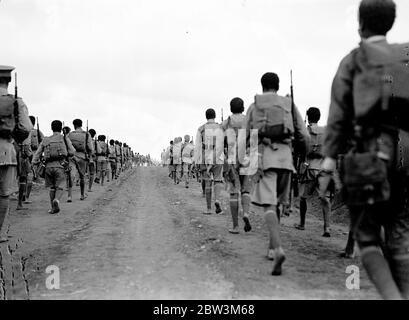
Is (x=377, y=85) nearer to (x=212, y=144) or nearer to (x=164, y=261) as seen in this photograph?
(x=164, y=261)

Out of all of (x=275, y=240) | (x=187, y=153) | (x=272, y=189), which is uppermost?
(x=187, y=153)

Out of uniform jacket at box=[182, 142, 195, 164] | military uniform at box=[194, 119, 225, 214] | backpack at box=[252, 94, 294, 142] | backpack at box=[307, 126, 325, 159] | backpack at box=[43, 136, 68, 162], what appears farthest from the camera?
uniform jacket at box=[182, 142, 195, 164]

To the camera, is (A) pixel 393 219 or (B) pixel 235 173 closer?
(A) pixel 393 219

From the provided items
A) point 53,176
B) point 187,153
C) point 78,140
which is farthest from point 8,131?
point 187,153

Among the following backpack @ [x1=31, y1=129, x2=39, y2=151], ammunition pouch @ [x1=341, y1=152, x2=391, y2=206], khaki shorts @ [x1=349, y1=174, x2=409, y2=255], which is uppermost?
backpack @ [x1=31, y1=129, x2=39, y2=151]

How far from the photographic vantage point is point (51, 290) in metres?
4.32

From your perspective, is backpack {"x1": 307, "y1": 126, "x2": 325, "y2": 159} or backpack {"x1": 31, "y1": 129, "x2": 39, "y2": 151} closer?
backpack {"x1": 307, "y1": 126, "x2": 325, "y2": 159}

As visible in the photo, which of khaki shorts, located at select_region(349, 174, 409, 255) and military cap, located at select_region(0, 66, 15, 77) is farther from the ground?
military cap, located at select_region(0, 66, 15, 77)

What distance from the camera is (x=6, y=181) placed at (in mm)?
6844

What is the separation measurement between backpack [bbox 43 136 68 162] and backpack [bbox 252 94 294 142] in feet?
24.3

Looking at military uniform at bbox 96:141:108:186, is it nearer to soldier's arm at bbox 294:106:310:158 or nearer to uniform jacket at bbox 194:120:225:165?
uniform jacket at bbox 194:120:225:165

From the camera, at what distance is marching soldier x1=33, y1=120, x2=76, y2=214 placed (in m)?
11.3

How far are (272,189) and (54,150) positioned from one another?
7920 mm

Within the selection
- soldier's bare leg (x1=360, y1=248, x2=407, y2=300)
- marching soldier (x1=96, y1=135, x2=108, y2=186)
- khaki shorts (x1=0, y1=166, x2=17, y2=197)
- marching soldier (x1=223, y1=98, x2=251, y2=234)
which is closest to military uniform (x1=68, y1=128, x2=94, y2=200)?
marching soldier (x1=96, y1=135, x2=108, y2=186)
